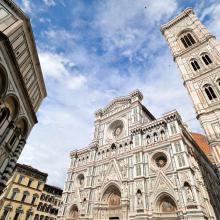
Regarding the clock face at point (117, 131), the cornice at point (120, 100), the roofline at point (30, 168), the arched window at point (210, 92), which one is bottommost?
the roofline at point (30, 168)

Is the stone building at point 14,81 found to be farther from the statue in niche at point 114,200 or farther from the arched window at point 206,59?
the arched window at point 206,59

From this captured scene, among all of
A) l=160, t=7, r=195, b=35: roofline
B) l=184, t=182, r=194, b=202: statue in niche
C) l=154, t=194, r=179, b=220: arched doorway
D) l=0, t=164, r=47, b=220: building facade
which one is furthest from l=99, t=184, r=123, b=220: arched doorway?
l=160, t=7, r=195, b=35: roofline

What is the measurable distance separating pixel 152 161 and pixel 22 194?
85.7 feet

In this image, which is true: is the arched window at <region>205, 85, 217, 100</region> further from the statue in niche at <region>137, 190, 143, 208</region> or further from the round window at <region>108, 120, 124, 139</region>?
the statue in niche at <region>137, 190, 143, 208</region>

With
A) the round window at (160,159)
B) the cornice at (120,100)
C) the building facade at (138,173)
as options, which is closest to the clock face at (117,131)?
the building facade at (138,173)

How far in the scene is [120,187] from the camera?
2106 cm

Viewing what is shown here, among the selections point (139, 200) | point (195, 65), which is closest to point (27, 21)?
point (139, 200)

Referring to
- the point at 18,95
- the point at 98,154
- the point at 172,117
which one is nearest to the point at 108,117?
the point at 98,154

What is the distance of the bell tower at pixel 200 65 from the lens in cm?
2330

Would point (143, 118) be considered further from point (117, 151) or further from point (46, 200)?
point (46, 200)

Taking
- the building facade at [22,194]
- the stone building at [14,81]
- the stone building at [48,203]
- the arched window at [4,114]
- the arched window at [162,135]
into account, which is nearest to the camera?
the stone building at [14,81]

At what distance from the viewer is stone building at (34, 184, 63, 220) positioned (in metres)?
35.4

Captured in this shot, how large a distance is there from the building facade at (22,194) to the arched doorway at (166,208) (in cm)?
2588

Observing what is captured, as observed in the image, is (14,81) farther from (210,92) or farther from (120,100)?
(210,92)
